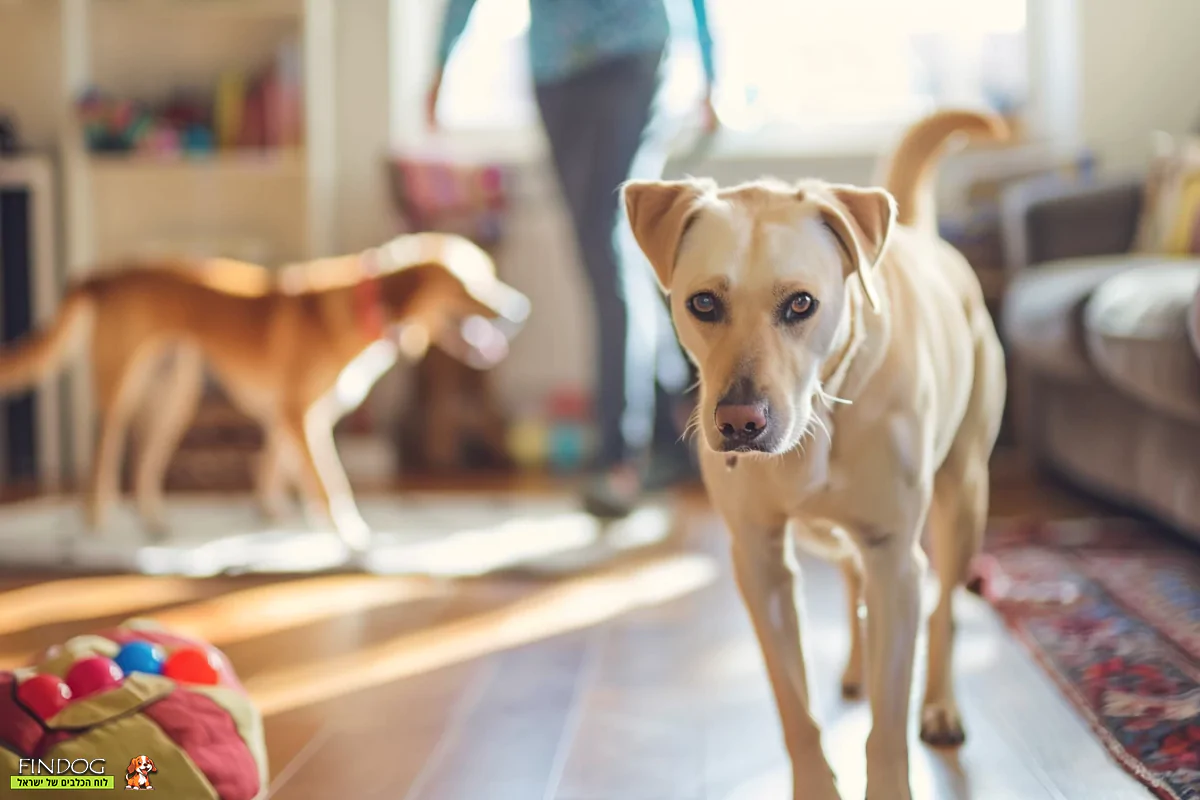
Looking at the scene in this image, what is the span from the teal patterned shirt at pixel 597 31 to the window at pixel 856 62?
1.70 metres

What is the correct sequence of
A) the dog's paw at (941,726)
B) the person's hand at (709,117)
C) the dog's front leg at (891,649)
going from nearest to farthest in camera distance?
the dog's front leg at (891,649) → the dog's paw at (941,726) → the person's hand at (709,117)

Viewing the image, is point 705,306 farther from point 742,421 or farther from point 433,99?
point 433,99

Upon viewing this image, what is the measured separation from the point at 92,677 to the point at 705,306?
75cm

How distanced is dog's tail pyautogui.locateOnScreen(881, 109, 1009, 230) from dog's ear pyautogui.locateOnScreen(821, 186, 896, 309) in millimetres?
412

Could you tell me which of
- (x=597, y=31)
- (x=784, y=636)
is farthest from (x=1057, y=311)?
(x=784, y=636)

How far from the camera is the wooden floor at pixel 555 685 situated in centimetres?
137

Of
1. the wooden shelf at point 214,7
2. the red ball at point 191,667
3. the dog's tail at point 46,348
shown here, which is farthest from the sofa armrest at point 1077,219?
the red ball at point 191,667

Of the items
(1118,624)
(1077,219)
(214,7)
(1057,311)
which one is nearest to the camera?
(1118,624)

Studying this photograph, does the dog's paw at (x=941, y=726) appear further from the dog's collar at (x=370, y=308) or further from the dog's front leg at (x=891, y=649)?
the dog's collar at (x=370, y=308)

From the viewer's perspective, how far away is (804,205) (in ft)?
3.77

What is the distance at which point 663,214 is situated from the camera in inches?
48.3

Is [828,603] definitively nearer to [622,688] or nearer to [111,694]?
[622,688]

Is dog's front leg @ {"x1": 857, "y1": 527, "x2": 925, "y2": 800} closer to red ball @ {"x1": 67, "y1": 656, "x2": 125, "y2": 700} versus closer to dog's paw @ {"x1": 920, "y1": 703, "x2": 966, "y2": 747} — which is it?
dog's paw @ {"x1": 920, "y1": 703, "x2": 966, "y2": 747}

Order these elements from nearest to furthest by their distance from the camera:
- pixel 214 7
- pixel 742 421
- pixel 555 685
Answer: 1. pixel 742 421
2. pixel 555 685
3. pixel 214 7
